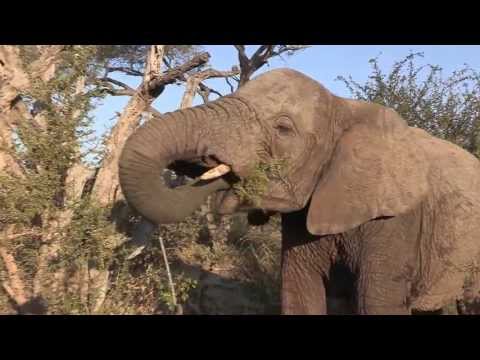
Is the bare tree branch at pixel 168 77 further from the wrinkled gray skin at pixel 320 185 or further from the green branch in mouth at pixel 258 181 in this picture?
the green branch in mouth at pixel 258 181

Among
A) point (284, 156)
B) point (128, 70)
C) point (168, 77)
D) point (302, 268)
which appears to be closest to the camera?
point (284, 156)

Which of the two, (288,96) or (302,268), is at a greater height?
(288,96)

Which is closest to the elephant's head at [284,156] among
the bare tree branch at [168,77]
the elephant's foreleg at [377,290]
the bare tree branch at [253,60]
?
the elephant's foreleg at [377,290]

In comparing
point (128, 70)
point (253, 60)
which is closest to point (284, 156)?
point (253, 60)

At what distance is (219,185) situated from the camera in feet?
14.0

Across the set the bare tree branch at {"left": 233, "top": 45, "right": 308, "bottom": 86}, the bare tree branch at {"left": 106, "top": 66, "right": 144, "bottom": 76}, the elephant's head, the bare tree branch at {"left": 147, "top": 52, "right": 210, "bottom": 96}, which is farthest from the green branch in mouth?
the bare tree branch at {"left": 106, "top": 66, "right": 144, "bottom": 76}

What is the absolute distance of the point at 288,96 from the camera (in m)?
4.55

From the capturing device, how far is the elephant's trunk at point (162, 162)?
3.91 metres

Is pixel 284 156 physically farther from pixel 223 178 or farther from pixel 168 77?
pixel 168 77

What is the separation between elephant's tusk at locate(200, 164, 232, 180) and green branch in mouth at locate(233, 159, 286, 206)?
0.17m

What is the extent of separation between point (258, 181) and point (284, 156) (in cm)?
33
